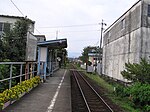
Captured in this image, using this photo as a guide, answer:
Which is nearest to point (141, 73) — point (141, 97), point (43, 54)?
point (141, 97)

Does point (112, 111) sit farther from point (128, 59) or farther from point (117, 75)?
point (117, 75)

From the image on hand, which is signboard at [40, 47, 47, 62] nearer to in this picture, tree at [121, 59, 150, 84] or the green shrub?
tree at [121, 59, 150, 84]

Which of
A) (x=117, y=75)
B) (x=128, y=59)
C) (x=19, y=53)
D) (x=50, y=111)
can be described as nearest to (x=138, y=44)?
(x=128, y=59)

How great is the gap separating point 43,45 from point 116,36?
34.8 feet

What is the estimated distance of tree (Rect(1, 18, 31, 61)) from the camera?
2273cm

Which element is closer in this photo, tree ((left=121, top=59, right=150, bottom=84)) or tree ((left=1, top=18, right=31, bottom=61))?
tree ((left=121, top=59, right=150, bottom=84))

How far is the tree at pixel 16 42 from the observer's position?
22734mm

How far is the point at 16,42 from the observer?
77.2 feet

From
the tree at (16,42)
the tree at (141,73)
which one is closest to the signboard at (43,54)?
the tree at (16,42)

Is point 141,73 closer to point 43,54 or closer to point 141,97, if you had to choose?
point 141,97

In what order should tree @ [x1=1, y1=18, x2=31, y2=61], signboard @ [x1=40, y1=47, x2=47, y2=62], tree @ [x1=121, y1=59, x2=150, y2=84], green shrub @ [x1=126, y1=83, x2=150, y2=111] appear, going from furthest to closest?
signboard @ [x1=40, y1=47, x2=47, y2=62] < tree @ [x1=1, y1=18, x2=31, y2=61] < tree @ [x1=121, y1=59, x2=150, y2=84] < green shrub @ [x1=126, y1=83, x2=150, y2=111]

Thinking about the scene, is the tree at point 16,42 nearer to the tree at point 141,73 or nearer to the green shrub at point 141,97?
the tree at point 141,73

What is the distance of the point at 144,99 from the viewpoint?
45.6ft

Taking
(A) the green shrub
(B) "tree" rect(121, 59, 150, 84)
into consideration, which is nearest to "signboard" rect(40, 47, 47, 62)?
(B) "tree" rect(121, 59, 150, 84)
